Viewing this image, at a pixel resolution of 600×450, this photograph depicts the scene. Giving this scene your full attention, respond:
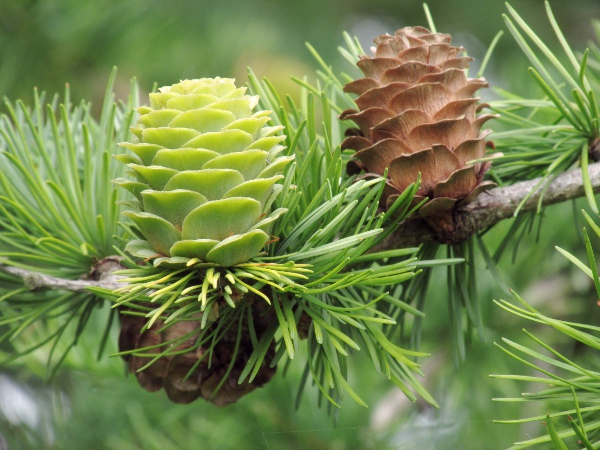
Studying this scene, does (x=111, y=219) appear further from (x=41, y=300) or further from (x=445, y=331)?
(x=445, y=331)

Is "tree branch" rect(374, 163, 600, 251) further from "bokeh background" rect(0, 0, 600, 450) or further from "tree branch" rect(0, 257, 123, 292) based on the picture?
"bokeh background" rect(0, 0, 600, 450)

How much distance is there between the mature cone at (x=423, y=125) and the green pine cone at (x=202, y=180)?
0.28 feet

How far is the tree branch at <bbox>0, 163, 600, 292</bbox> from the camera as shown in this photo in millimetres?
456

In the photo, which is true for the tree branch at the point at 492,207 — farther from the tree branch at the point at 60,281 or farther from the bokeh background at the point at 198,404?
the bokeh background at the point at 198,404

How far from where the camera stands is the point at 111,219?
0.50 meters

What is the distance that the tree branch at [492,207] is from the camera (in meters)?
0.46

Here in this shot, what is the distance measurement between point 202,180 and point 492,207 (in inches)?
7.9

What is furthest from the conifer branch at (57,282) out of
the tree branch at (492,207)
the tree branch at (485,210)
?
the tree branch at (492,207)

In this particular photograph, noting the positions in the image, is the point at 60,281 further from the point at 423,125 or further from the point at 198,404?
the point at 198,404

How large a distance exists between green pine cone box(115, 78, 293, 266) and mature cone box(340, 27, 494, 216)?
0.09 meters

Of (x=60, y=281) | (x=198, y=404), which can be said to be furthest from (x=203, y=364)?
(x=198, y=404)

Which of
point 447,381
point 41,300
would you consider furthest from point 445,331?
point 41,300

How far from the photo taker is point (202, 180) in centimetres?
37

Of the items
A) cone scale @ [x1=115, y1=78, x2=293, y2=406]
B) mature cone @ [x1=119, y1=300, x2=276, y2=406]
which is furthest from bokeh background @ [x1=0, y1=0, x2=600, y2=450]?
cone scale @ [x1=115, y1=78, x2=293, y2=406]
